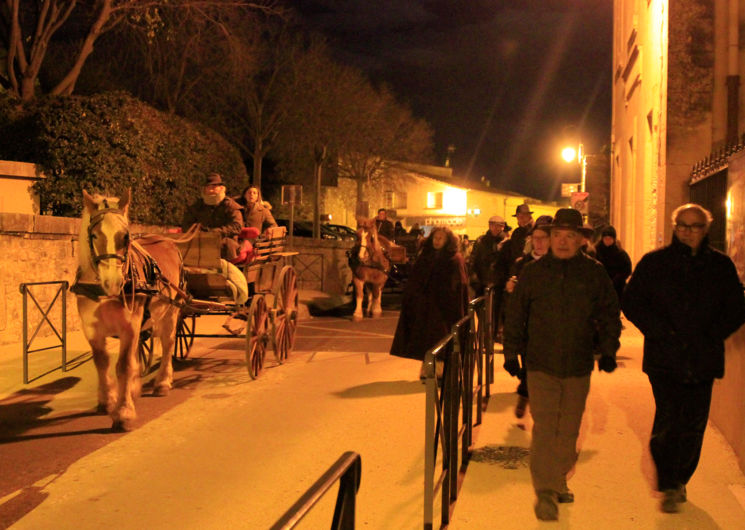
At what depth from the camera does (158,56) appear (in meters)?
29.1

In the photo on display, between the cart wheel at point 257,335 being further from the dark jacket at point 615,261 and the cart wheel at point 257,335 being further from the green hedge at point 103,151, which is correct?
the green hedge at point 103,151

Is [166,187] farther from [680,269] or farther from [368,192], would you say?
[368,192]

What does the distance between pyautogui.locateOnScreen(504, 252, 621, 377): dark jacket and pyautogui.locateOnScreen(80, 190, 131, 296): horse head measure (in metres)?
3.53

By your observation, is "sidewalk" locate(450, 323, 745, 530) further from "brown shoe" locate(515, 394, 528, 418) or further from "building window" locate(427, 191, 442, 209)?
"building window" locate(427, 191, 442, 209)

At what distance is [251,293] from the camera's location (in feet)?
32.2

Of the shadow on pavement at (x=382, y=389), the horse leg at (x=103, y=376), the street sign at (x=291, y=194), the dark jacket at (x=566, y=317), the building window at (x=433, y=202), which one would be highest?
the building window at (x=433, y=202)

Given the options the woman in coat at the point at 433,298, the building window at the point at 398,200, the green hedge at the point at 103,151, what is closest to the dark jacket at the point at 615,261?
the woman in coat at the point at 433,298

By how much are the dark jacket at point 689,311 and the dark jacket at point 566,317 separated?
25 cm

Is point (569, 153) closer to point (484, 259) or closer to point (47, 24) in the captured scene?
point (484, 259)

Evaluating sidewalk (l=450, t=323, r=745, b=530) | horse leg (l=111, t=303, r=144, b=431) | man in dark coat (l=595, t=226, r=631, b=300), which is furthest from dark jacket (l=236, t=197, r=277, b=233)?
man in dark coat (l=595, t=226, r=631, b=300)

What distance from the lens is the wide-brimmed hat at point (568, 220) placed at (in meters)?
4.91

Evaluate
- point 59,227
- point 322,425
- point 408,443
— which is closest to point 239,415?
point 322,425

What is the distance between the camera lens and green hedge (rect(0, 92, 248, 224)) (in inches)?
539

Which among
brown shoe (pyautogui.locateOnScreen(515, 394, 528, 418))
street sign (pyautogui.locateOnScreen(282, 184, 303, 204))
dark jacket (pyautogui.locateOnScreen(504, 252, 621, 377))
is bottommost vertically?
brown shoe (pyautogui.locateOnScreen(515, 394, 528, 418))
